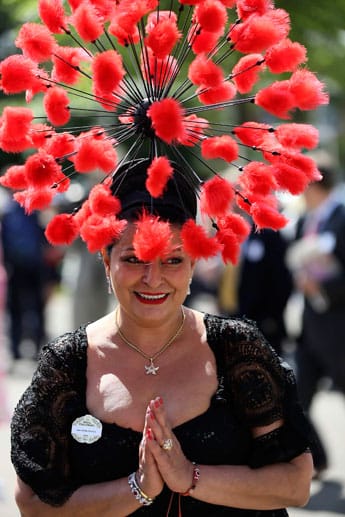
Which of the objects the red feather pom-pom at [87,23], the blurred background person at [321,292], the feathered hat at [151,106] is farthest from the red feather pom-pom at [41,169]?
the blurred background person at [321,292]

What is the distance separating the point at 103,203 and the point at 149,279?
0.84ft

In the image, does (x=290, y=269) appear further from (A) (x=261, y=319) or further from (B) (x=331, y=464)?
(B) (x=331, y=464)

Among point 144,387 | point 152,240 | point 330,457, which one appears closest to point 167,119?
point 152,240

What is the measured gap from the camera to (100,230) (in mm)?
2965

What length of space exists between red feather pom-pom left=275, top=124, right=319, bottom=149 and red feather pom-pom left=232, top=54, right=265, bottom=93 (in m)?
0.18

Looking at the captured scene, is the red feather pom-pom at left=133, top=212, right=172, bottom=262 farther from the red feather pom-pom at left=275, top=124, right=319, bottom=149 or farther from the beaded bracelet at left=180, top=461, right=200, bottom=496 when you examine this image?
the beaded bracelet at left=180, top=461, right=200, bottom=496

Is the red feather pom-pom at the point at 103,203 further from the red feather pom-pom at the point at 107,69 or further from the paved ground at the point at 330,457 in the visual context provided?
the paved ground at the point at 330,457

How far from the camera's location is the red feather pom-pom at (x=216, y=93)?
3.04 m

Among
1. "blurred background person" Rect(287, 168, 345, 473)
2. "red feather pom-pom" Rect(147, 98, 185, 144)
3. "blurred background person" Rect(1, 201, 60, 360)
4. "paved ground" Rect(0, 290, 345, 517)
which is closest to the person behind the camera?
"red feather pom-pom" Rect(147, 98, 185, 144)

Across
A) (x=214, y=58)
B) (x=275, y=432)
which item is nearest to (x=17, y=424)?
(x=275, y=432)

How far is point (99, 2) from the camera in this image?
2.97m

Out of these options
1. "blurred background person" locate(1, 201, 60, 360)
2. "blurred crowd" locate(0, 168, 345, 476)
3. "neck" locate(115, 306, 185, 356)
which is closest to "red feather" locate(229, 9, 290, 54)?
"neck" locate(115, 306, 185, 356)

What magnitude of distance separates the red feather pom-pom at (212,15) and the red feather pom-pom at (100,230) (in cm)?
60

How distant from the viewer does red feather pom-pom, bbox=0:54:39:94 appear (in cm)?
294
